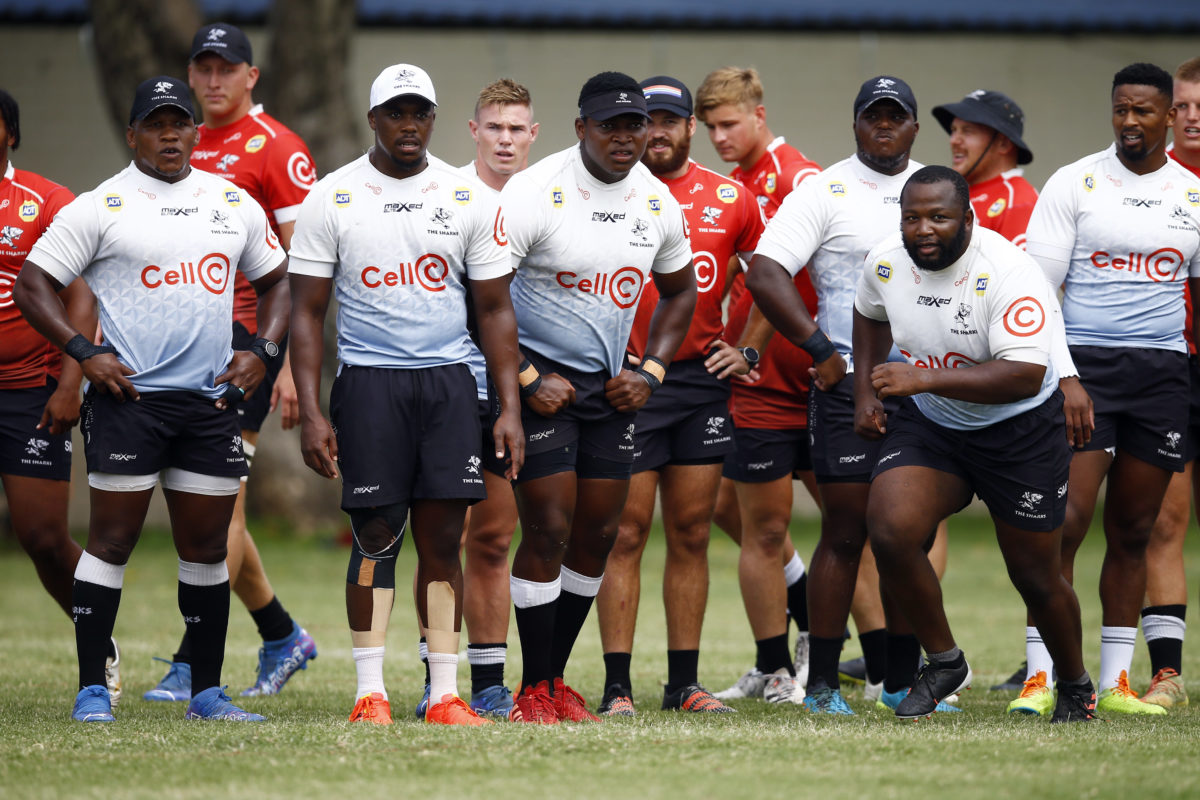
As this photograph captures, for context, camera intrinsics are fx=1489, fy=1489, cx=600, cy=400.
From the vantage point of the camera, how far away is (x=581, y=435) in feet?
20.8

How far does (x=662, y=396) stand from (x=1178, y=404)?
2.41m

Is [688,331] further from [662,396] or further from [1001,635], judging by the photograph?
[1001,635]

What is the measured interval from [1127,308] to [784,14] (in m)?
12.0

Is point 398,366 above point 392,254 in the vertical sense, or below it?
below

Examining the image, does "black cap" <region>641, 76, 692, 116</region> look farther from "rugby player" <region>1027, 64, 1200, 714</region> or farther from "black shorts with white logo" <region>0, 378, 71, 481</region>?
"black shorts with white logo" <region>0, 378, 71, 481</region>

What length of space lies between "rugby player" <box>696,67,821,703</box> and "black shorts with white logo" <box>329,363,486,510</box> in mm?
1877

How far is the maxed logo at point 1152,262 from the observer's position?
688 cm

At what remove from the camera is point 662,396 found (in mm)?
7027

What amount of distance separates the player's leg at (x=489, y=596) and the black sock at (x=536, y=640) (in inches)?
8.4

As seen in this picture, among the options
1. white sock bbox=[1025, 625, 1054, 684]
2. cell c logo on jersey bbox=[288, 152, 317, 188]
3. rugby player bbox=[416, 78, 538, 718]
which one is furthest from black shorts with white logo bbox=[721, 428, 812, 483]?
cell c logo on jersey bbox=[288, 152, 317, 188]

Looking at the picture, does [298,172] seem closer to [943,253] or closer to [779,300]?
[779,300]

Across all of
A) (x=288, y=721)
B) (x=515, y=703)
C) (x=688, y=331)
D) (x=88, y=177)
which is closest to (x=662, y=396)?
(x=688, y=331)

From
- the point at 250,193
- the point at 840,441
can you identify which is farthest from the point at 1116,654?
the point at 250,193

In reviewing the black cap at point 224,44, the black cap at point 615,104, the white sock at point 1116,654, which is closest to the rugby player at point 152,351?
the black cap at point 224,44
